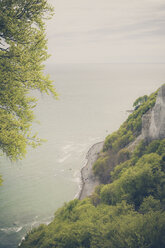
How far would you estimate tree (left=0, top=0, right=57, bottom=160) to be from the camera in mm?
8766

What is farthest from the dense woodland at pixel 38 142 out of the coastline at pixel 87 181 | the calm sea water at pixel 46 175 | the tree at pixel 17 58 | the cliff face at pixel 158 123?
the coastline at pixel 87 181

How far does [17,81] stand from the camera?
372 inches

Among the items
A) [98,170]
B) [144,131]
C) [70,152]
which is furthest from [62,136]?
[144,131]

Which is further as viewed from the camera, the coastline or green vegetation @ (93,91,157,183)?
the coastline

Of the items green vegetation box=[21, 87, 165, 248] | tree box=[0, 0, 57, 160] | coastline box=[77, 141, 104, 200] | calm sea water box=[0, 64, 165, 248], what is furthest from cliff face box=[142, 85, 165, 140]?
tree box=[0, 0, 57, 160]

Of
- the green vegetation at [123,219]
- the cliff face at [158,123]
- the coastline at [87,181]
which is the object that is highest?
the cliff face at [158,123]

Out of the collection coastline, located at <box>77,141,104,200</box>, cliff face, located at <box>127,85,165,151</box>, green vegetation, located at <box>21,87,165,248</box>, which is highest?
cliff face, located at <box>127,85,165,151</box>

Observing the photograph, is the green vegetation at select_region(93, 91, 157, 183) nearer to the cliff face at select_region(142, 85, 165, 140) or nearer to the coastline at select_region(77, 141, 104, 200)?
the coastline at select_region(77, 141, 104, 200)

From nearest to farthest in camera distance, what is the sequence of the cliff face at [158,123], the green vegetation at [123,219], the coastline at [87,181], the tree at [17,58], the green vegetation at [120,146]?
the tree at [17,58], the green vegetation at [123,219], the cliff face at [158,123], the green vegetation at [120,146], the coastline at [87,181]

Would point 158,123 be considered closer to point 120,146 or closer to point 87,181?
point 120,146

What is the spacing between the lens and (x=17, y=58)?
902 centimetres

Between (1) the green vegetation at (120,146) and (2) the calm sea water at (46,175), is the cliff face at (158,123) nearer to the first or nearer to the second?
(1) the green vegetation at (120,146)

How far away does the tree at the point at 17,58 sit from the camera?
8766mm

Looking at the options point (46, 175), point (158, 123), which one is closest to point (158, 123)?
point (158, 123)
